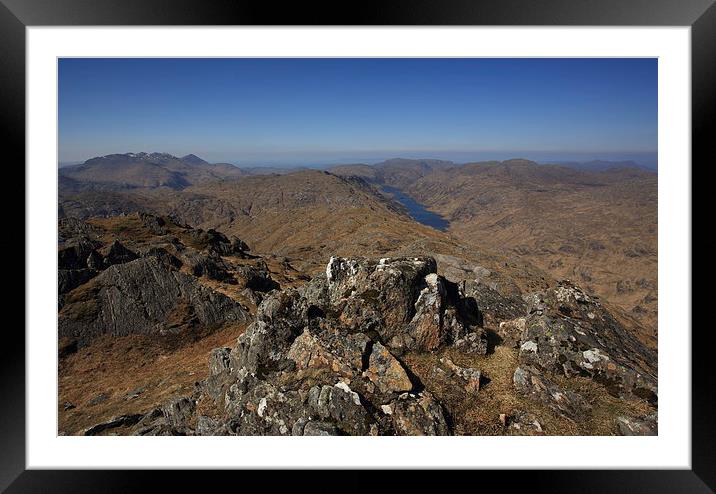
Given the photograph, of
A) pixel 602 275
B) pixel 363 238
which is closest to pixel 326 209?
pixel 363 238

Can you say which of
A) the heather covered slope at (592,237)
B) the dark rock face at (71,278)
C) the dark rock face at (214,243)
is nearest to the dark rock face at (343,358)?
the dark rock face at (71,278)

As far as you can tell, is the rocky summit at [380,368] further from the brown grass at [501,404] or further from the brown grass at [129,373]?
the brown grass at [129,373]

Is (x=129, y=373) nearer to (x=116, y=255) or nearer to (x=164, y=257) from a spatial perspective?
(x=164, y=257)

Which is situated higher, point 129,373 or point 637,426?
point 637,426

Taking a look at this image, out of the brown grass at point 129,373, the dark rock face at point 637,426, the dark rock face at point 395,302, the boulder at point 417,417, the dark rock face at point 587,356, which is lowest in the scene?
the brown grass at point 129,373

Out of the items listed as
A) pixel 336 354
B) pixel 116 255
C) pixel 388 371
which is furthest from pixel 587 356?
pixel 116 255
